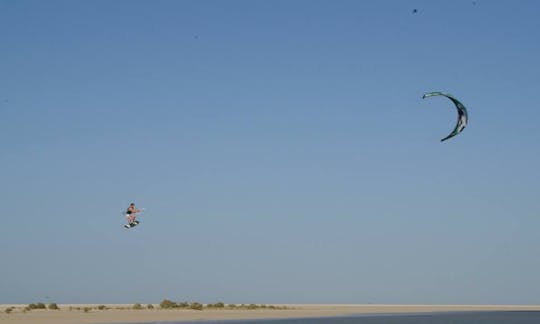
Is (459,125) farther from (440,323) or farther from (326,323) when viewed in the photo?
(440,323)

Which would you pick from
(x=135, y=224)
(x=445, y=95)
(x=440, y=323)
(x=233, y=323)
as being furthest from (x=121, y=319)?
(x=445, y=95)

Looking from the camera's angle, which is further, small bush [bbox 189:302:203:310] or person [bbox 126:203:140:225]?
small bush [bbox 189:302:203:310]

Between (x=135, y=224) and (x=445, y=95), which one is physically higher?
(x=445, y=95)

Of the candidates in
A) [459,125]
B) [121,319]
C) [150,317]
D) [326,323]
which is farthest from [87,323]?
[459,125]

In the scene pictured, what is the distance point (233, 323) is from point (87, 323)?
1129 cm

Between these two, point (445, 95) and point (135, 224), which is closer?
point (445, 95)

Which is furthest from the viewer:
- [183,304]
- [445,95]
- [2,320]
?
[183,304]

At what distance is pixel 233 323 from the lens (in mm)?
57938

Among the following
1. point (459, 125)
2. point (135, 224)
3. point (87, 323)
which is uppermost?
point (459, 125)

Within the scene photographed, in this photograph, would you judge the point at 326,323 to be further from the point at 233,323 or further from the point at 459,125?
the point at 459,125

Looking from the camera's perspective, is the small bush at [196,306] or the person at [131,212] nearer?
the person at [131,212]

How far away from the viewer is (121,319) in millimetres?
59969

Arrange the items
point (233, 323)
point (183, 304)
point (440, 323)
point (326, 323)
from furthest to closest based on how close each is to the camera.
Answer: point (183, 304)
point (440, 323)
point (326, 323)
point (233, 323)

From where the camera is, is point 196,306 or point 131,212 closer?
point 131,212
